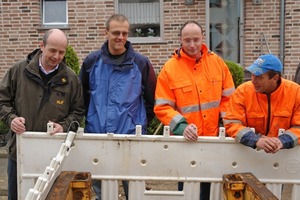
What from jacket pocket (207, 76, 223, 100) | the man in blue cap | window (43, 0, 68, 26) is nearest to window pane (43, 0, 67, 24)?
window (43, 0, 68, 26)

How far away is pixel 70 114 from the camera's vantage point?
Answer: 3.71 m

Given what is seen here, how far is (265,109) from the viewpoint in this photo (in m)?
3.41

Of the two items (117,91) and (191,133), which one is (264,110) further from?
(117,91)

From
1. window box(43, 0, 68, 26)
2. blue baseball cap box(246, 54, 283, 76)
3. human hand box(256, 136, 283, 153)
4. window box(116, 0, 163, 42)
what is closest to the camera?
human hand box(256, 136, 283, 153)

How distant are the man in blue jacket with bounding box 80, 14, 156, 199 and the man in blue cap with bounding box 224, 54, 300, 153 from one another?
74 centimetres

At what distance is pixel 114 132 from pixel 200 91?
0.74 meters

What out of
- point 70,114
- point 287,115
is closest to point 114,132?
point 70,114

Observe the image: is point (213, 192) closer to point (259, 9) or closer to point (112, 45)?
point (112, 45)

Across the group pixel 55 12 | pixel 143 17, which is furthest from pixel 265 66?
pixel 55 12

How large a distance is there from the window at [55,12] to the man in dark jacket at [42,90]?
668cm

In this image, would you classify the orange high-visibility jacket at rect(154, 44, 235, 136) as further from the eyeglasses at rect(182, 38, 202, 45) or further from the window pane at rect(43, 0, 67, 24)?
the window pane at rect(43, 0, 67, 24)

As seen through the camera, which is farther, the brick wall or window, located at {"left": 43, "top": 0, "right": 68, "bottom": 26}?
Answer: window, located at {"left": 43, "top": 0, "right": 68, "bottom": 26}

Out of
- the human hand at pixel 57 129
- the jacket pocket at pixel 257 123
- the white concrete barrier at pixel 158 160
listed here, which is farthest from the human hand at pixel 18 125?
the jacket pocket at pixel 257 123

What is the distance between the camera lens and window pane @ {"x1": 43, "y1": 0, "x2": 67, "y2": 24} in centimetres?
1015
